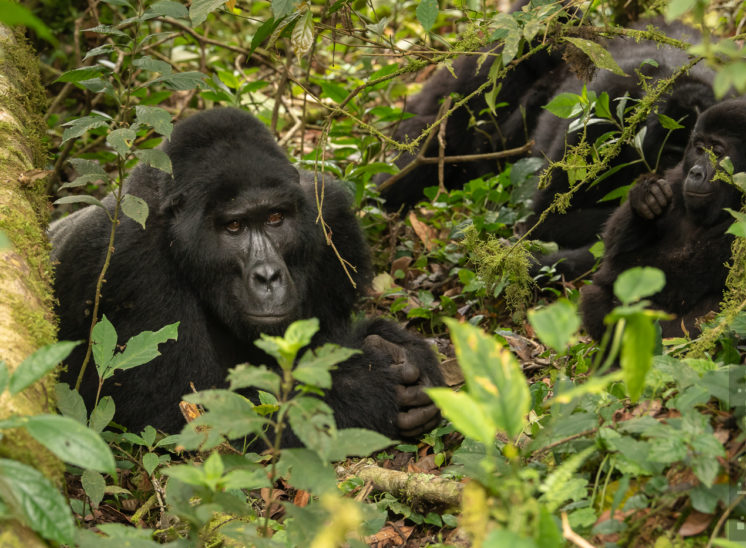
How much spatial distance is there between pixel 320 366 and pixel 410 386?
7.00 ft

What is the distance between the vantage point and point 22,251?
2.68 m

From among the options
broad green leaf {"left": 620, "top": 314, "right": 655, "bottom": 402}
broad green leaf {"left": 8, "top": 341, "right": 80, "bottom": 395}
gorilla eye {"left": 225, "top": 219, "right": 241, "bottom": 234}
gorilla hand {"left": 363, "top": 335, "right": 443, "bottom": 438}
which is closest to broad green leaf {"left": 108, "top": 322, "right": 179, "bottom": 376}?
gorilla eye {"left": 225, "top": 219, "right": 241, "bottom": 234}

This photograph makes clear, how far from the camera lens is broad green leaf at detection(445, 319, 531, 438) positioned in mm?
1549

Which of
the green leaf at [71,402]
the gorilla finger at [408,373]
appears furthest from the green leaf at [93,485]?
the gorilla finger at [408,373]

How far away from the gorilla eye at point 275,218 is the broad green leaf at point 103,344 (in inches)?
43.6

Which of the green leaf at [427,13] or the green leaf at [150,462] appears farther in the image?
the green leaf at [427,13]

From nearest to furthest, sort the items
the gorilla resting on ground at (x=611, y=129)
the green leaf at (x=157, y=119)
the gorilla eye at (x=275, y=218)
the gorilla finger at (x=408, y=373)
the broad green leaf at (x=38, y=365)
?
1. the broad green leaf at (x=38, y=365)
2. the green leaf at (x=157, y=119)
3. the gorilla eye at (x=275, y=218)
4. the gorilla finger at (x=408, y=373)
5. the gorilla resting on ground at (x=611, y=129)

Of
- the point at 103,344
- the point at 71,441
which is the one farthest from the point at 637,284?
the point at 103,344

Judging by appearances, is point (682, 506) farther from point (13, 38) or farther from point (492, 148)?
point (492, 148)

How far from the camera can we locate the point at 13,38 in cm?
378

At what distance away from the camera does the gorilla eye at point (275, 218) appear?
3.77 m

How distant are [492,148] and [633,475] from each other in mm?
4614

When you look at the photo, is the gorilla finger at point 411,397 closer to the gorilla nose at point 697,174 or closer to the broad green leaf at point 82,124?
the gorilla nose at point 697,174

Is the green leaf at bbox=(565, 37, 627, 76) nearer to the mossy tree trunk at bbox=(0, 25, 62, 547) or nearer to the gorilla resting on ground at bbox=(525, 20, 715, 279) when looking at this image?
the gorilla resting on ground at bbox=(525, 20, 715, 279)
